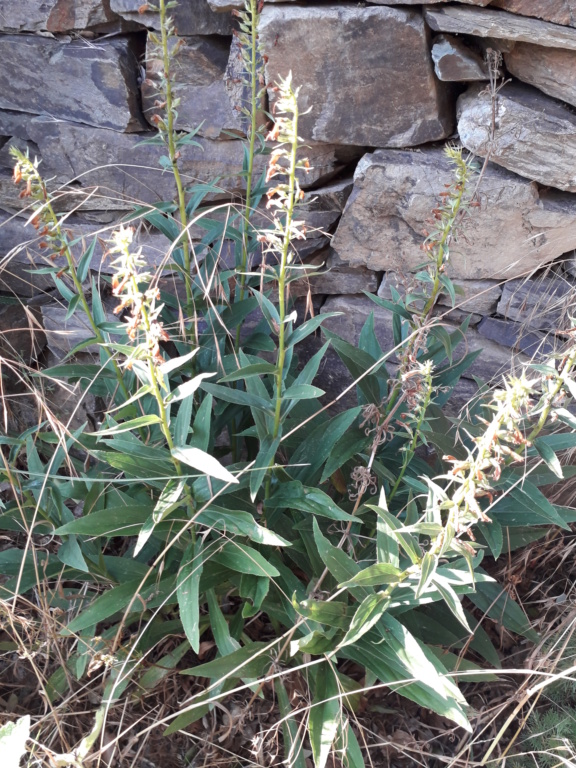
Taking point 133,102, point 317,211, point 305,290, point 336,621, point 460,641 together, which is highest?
point 133,102

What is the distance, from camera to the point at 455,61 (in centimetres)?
217

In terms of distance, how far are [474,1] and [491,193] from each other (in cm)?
60

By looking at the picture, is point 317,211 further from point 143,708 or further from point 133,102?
point 143,708

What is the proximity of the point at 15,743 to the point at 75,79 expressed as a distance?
230cm

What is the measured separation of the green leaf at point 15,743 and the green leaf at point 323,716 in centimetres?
63

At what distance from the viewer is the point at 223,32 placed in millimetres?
2414

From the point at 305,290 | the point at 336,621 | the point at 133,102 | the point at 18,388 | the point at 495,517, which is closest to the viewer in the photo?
the point at 336,621

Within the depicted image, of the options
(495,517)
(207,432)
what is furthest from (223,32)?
(495,517)

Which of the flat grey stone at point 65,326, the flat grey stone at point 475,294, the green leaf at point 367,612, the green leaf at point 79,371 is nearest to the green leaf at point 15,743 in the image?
the green leaf at point 367,612

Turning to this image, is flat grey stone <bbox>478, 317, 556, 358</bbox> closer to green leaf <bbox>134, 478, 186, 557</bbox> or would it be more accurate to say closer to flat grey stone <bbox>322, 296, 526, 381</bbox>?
flat grey stone <bbox>322, 296, 526, 381</bbox>

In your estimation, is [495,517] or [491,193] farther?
[491,193]

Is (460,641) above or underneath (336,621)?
underneath

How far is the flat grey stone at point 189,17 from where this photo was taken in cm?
237

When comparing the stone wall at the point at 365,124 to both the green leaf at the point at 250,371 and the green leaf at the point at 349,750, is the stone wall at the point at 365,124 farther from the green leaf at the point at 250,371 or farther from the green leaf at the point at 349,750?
the green leaf at the point at 349,750
